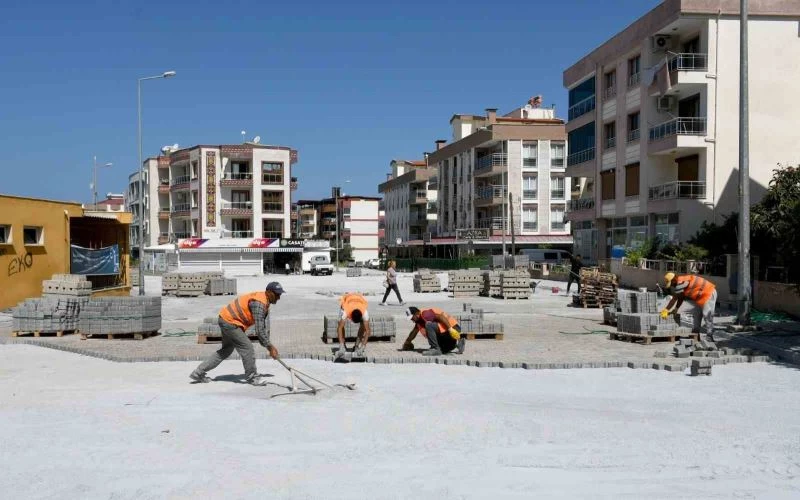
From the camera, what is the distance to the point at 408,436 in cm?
813

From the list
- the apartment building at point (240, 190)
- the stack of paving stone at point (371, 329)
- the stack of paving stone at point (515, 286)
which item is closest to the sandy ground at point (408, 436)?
the stack of paving stone at point (371, 329)

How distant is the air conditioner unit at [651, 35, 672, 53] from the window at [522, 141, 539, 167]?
3041 cm

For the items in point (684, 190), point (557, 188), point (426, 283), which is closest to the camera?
point (684, 190)

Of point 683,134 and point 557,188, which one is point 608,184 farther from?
point 557,188

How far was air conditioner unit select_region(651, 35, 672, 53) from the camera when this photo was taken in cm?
3694

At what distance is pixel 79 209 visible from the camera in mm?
27469

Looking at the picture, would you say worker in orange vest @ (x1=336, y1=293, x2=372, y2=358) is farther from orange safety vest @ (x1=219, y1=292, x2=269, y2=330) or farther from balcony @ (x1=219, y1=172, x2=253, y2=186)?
balcony @ (x1=219, y1=172, x2=253, y2=186)

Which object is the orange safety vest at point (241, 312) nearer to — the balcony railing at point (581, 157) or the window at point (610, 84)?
the window at point (610, 84)

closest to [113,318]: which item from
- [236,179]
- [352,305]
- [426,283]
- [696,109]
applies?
[352,305]

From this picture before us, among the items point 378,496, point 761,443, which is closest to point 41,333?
point 378,496

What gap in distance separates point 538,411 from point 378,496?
3.70m

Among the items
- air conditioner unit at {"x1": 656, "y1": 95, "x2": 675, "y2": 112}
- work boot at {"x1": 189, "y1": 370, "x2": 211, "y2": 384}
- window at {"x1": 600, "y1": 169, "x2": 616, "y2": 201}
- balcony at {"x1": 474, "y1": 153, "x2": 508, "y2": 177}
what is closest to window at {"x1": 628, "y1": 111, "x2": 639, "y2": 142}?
air conditioner unit at {"x1": 656, "y1": 95, "x2": 675, "y2": 112}

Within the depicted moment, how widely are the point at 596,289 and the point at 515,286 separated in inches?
217

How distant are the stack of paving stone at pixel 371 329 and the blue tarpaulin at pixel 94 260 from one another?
50.4 feet
